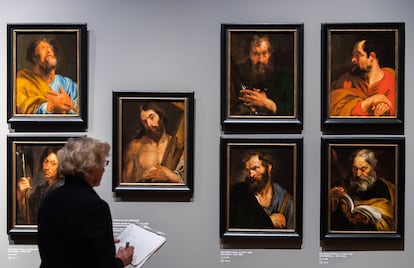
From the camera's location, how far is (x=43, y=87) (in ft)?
14.0

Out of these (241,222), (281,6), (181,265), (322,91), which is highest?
(281,6)

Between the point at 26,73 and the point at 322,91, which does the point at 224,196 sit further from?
the point at 26,73

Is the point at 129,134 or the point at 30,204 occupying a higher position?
the point at 129,134

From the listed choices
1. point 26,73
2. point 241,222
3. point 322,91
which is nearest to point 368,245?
point 241,222

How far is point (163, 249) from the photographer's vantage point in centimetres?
430

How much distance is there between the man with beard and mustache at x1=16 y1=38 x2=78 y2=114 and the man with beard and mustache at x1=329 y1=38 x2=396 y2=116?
2.19 meters

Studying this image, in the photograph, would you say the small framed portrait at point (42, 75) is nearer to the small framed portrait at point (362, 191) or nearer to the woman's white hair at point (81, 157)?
the woman's white hair at point (81, 157)

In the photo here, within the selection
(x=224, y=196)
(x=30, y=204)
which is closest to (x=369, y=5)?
(x=224, y=196)

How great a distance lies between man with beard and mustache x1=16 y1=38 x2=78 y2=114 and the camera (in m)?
4.25

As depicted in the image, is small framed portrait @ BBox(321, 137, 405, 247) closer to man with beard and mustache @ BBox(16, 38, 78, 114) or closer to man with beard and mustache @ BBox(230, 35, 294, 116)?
man with beard and mustache @ BBox(230, 35, 294, 116)

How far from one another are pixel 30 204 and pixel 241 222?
5.81 ft

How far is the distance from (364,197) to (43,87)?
Answer: 9.24 feet

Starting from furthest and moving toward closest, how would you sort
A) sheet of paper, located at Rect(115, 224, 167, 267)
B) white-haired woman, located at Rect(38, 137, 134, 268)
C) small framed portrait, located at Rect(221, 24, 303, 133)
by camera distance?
small framed portrait, located at Rect(221, 24, 303, 133), sheet of paper, located at Rect(115, 224, 167, 267), white-haired woman, located at Rect(38, 137, 134, 268)

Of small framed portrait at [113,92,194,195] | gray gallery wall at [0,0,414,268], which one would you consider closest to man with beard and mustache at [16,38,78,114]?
gray gallery wall at [0,0,414,268]
